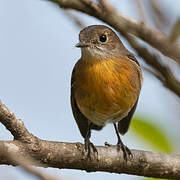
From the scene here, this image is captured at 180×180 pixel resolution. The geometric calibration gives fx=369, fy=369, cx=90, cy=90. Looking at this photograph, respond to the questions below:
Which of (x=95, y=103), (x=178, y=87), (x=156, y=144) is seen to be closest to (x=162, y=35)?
(x=178, y=87)

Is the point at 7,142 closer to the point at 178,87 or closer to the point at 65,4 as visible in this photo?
the point at 65,4

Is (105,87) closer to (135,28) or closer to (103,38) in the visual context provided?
(103,38)

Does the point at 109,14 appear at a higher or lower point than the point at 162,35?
higher

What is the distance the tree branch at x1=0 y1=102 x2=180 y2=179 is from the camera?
11.5 feet

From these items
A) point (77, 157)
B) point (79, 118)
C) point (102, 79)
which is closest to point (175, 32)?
point (77, 157)

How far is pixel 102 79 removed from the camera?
5402 millimetres

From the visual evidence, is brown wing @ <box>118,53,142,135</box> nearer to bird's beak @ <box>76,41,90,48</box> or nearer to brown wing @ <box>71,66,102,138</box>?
brown wing @ <box>71,66,102,138</box>

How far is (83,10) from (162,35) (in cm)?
55

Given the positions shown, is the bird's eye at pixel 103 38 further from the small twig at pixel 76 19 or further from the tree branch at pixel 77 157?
the small twig at pixel 76 19

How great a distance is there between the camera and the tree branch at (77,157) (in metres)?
3.49

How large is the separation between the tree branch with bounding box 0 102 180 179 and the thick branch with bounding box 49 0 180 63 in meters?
1.63

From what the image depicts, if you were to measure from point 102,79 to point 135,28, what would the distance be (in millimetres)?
3689

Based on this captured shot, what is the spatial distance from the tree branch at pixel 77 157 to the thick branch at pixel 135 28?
163 cm

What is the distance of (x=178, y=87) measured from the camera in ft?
4.93
